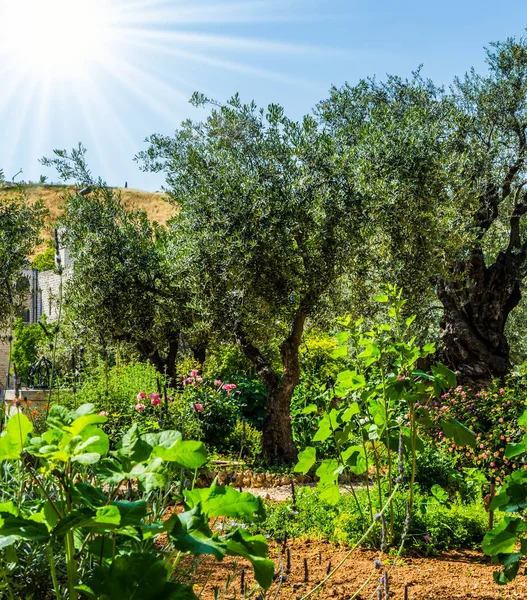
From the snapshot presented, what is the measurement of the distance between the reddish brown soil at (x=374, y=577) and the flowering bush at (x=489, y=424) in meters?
A: 1.56

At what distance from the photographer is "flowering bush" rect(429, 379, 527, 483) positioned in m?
5.77

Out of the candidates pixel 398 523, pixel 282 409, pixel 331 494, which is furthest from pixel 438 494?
pixel 282 409

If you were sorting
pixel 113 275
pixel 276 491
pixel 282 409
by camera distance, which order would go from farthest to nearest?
pixel 113 275 < pixel 282 409 < pixel 276 491

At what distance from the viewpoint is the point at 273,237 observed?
28.0 ft

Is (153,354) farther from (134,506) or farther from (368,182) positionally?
(134,506)

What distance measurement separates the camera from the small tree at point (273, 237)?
863cm

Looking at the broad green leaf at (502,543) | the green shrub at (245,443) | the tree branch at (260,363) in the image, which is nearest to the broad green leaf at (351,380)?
the broad green leaf at (502,543)

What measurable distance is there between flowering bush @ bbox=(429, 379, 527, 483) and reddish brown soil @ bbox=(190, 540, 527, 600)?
1560 millimetres

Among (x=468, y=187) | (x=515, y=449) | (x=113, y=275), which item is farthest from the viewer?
(x=468, y=187)

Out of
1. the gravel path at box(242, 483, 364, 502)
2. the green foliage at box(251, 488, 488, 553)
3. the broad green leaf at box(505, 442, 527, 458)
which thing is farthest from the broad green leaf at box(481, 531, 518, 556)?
the gravel path at box(242, 483, 364, 502)

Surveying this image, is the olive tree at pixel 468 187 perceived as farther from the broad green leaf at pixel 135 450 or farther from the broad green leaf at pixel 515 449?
the broad green leaf at pixel 135 450

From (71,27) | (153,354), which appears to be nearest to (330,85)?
(153,354)

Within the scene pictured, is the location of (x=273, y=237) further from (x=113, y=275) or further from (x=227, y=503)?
(x=227, y=503)

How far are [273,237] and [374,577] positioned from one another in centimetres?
561
